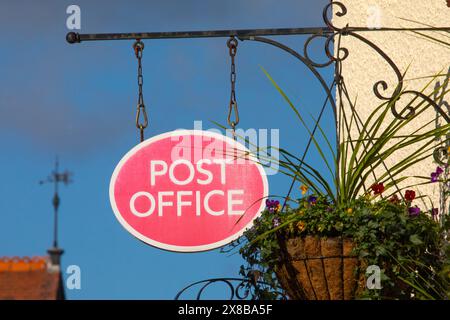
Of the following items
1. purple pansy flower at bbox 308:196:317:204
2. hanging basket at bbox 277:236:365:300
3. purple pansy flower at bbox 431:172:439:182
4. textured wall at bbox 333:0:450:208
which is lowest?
hanging basket at bbox 277:236:365:300

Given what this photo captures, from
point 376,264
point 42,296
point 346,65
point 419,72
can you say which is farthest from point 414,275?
point 42,296

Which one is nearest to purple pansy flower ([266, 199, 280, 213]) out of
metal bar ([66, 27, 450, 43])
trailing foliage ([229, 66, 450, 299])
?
trailing foliage ([229, 66, 450, 299])

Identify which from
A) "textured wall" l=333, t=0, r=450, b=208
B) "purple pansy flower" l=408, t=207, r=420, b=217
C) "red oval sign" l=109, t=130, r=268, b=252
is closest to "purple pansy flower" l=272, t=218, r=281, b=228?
"red oval sign" l=109, t=130, r=268, b=252

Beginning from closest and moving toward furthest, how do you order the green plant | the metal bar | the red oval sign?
the green plant
the red oval sign
the metal bar

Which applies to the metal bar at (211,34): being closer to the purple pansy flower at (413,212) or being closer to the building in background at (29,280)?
the purple pansy flower at (413,212)

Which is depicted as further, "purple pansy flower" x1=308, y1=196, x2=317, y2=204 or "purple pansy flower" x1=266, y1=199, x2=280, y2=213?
"purple pansy flower" x1=266, y1=199, x2=280, y2=213

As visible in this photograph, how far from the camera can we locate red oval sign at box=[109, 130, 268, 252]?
19.6ft

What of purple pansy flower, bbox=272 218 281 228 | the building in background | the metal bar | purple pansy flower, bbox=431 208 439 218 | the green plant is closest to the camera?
the green plant

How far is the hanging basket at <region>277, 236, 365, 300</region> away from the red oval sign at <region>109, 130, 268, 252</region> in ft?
2.02

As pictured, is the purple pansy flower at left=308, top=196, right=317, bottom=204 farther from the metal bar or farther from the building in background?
the building in background

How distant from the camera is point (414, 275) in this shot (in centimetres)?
524

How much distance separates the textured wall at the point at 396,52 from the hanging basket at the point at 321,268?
99cm

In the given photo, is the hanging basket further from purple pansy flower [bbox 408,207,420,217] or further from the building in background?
the building in background

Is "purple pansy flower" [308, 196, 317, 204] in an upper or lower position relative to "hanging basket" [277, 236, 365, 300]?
upper
